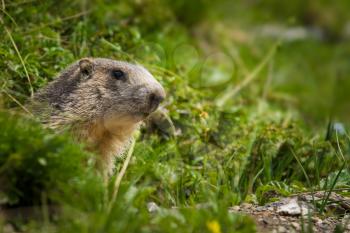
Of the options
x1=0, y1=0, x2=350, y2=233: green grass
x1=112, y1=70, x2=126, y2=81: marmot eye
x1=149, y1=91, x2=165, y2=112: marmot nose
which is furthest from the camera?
x1=112, y1=70, x2=126, y2=81: marmot eye

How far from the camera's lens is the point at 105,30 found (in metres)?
6.69

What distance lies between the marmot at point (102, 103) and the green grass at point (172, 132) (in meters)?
0.21

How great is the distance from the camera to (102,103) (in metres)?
4.90

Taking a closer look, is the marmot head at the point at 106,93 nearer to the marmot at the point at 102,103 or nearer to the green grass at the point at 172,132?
the marmot at the point at 102,103

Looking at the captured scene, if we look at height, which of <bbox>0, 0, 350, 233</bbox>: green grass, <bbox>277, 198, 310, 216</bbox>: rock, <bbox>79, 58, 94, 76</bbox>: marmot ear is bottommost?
<bbox>277, 198, 310, 216</bbox>: rock

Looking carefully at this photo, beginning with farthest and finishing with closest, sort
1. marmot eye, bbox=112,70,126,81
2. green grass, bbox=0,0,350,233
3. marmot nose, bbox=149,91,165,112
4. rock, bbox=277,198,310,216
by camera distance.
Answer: marmot eye, bbox=112,70,126,81 < marmot nose, bbox=149,91,165,112 < rock, bbox=277,198,310,216 < green grass, bbox=0,0,350,233

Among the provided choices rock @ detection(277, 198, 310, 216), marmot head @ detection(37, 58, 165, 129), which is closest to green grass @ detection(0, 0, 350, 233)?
rock @ detection(277, 198, 310, 216)

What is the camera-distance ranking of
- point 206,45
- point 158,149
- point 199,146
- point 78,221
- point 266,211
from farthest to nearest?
point 206,45 → point 199,146 → point 158,149 → point 266,211 → point 78,221

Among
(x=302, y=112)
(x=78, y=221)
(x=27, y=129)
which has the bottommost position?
(x=302, y=112)

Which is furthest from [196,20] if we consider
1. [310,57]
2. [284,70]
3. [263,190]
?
[263,190]

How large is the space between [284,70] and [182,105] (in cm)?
451

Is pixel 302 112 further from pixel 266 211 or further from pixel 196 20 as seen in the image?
pixel 266 211

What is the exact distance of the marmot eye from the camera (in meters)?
4.98

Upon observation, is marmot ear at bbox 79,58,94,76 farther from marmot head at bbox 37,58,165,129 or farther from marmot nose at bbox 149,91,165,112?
marmot nose at bbox 149,91,165,112
